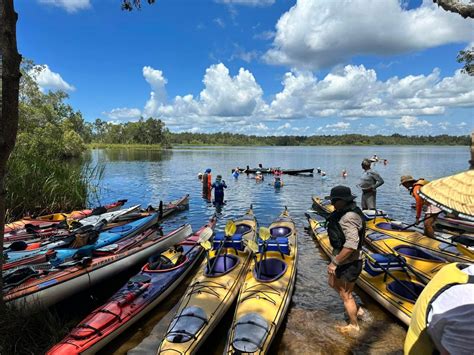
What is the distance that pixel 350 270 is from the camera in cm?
509

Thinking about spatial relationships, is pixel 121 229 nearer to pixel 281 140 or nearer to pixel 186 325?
pixel 186 325

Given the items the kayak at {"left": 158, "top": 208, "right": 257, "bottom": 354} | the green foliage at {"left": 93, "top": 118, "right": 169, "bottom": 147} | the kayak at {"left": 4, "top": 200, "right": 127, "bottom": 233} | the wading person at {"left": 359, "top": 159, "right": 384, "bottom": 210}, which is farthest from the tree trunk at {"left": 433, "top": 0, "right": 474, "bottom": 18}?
the green foliage at {"left": 93, "top": 118, "right": 169, "bottom": 147}

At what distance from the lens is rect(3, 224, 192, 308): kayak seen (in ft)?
18.6

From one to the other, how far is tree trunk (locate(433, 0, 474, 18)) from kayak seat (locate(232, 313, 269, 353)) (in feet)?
20.1

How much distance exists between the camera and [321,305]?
6973 mm

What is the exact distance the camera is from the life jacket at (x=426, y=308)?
225 cm

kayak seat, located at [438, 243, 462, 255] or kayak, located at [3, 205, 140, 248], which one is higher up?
kayak, located at [3, 205, 140, 248]

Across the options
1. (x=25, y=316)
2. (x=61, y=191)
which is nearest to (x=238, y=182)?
(x=61, y=191)

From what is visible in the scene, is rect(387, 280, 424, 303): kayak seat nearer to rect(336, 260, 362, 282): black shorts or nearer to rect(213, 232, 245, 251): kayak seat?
rect(336, 260, 362, 282): black shorts

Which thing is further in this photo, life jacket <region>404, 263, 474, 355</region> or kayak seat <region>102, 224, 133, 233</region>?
kayak seat <region>102, 224, 133, 233</region>

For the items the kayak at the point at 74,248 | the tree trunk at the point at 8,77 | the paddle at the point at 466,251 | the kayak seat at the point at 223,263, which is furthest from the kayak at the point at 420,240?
the tree trunk at the point at 8,77

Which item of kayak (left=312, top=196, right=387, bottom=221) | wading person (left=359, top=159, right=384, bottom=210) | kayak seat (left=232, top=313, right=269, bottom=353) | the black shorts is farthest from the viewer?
kayak (left=312, top=196, right=387, bottom=221)

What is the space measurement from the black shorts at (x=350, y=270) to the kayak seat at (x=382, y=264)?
1918 millimetres

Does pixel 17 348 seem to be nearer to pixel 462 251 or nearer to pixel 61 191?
pixel 462 251
